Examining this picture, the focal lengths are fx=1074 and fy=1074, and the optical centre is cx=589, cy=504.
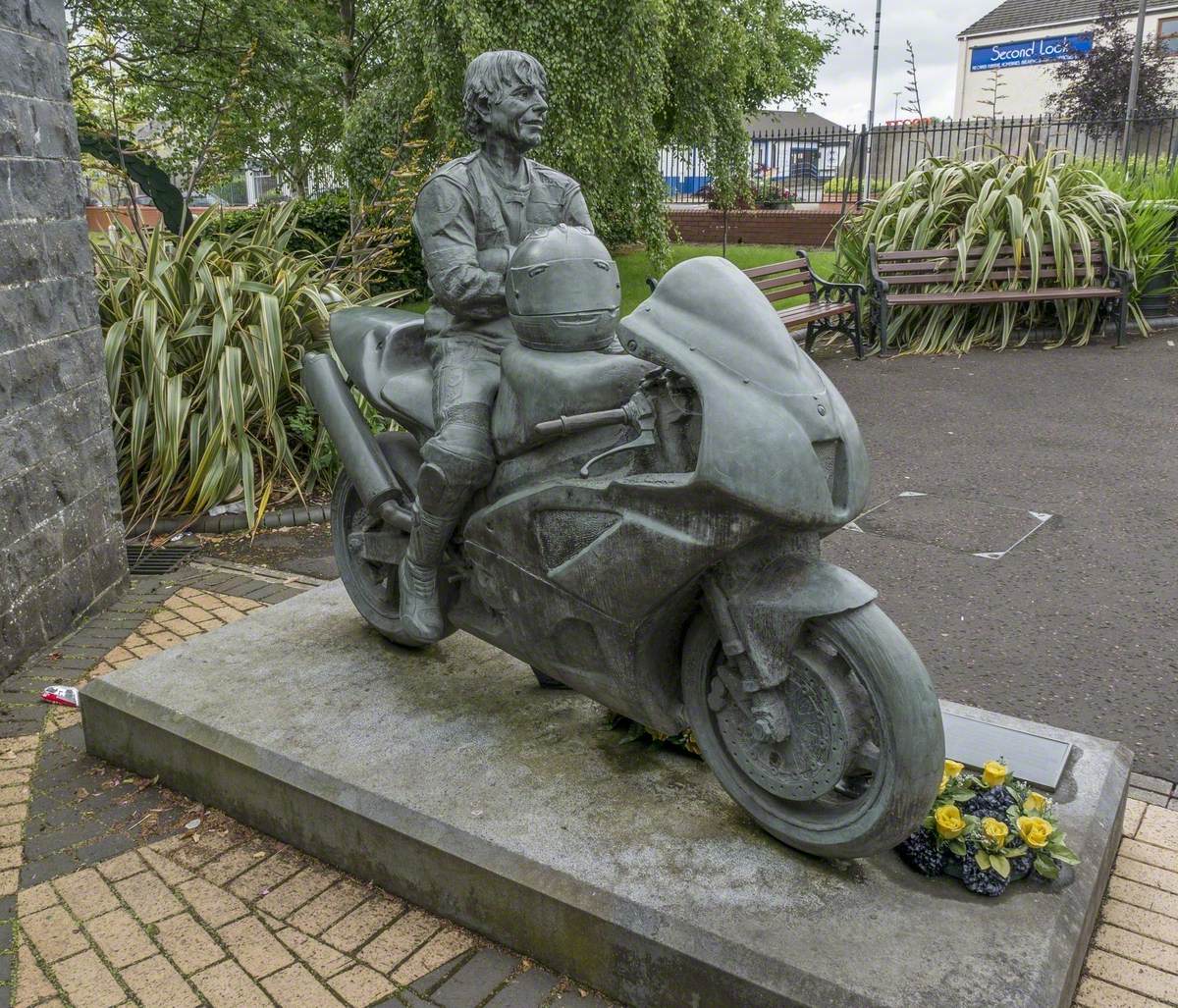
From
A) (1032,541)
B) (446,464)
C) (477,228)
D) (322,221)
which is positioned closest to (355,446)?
(446,464)

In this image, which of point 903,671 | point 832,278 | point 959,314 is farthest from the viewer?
point 832,278

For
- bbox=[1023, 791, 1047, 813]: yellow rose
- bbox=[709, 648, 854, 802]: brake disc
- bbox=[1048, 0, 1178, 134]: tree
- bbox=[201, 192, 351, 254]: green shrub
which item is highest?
bbox=[1048, 0, 1178, 134]: tree

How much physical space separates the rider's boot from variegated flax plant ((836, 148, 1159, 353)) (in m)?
8.43

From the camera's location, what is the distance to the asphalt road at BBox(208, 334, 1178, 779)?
4.03 meters

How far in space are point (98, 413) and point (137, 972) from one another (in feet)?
9.83

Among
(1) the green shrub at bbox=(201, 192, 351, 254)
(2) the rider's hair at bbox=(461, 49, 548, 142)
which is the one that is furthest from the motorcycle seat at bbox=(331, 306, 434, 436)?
(1) the green shrub at bbox=(201, 192, 351, 254)

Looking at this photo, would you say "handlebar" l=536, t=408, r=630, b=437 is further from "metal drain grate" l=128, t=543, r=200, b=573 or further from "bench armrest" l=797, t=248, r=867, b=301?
"bench armrest" l=797, t=248, r=867, b=301

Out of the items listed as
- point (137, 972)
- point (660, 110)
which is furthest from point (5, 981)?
point (660, 110)

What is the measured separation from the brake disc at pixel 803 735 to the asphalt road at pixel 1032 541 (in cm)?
161

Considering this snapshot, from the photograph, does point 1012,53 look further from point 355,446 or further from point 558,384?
point 558,384

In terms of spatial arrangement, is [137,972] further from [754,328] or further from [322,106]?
[322,106]

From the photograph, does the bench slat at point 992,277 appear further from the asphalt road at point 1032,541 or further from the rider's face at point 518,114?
the rider's face at point 518,114

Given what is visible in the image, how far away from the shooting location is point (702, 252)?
18375 mm

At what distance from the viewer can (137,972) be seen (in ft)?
8.45
